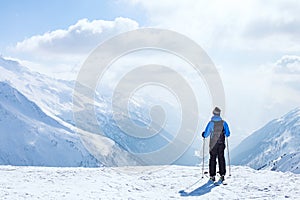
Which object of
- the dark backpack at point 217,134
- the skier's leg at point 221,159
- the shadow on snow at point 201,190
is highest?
the dark backpack at point 217,134

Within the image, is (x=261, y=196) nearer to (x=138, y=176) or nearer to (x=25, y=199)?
(x=138, y=176)

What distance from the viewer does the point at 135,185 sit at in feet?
52.1

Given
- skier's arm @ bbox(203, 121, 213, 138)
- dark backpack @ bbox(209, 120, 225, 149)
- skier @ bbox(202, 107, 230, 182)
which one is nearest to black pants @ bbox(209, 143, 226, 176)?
skier @ bbox(202, 107, 230, 182)

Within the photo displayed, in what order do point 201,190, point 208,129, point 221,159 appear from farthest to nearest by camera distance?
point 221,159 → point 208,129 → point 201,190

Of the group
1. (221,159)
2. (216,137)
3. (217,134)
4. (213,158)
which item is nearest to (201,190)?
(213,158)

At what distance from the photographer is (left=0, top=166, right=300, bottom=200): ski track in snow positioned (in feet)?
44.8

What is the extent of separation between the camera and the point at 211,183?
16.2 meters

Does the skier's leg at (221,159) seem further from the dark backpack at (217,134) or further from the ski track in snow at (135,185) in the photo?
the ski track in snow at (135,185)

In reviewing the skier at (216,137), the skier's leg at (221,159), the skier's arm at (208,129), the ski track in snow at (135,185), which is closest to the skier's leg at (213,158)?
the skier at (216,137)

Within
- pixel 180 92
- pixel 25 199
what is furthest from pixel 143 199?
pixel 180 92

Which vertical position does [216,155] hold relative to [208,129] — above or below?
below

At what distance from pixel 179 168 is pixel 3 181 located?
9454 mm

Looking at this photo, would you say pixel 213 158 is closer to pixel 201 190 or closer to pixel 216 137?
pixel 216 137

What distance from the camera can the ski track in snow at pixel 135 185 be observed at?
537 inches
